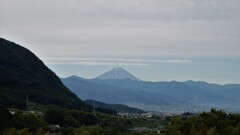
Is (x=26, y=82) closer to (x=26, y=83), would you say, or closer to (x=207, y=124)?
(x=26, y=83)

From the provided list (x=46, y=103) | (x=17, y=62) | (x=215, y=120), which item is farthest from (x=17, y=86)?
(x=215, y=120)

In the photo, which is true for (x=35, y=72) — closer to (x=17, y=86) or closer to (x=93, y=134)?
(x=17, y=86)

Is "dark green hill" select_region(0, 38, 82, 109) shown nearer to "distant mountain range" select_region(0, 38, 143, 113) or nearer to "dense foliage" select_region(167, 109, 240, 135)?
"distant mountain range" select_region(0, 38, 143, 113)

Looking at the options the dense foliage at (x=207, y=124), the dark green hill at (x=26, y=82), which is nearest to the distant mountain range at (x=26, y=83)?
the dark green hill at (x=26, y=82)

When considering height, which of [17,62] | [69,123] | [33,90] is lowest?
[69,123]

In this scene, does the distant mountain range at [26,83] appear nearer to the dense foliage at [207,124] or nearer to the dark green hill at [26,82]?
the dark green hill at [26,82]
